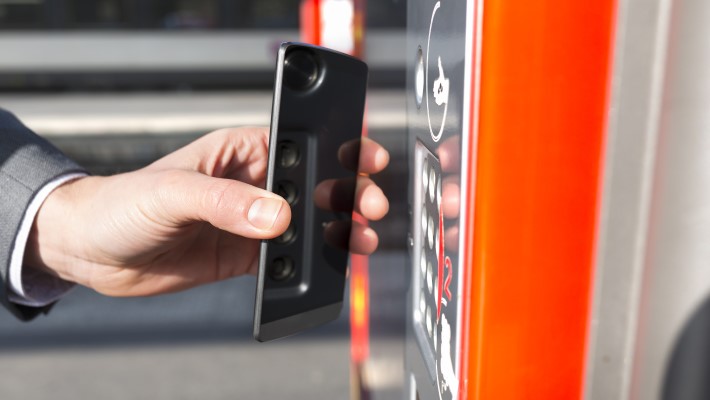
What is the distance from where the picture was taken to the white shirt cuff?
1.05 meters

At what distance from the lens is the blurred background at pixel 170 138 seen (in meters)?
1.21

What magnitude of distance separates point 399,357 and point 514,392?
43cm

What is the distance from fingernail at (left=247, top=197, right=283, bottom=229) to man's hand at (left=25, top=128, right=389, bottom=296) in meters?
0.06

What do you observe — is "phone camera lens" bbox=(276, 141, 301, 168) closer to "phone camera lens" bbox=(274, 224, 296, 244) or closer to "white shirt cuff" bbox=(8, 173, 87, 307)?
"phone camera lens" bbox=(274, 224, 296, 244)

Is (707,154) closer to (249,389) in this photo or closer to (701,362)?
(701,362)

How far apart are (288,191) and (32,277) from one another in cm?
59

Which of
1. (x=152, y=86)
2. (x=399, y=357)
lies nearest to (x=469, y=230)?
(x=399, y=357)

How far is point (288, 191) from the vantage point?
76 cm

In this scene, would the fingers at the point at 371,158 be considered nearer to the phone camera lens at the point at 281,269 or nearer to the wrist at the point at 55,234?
the phone camera lens at the point at 281,269

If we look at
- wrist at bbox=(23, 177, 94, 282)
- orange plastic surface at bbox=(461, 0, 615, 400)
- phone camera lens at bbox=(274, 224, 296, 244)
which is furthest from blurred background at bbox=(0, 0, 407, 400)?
wrist at bbox=(23, 177, 94, 282)

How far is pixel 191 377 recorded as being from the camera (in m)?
2.72

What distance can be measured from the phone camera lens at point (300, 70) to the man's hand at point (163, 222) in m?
0.14

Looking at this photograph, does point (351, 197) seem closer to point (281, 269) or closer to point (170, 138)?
point (281, 269)

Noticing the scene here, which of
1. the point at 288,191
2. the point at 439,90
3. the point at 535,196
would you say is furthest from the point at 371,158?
the point at 535,196
